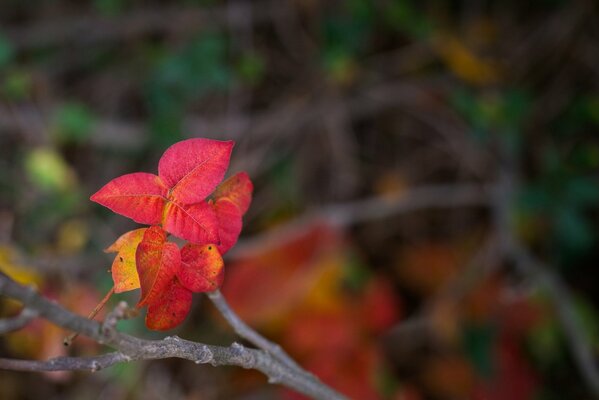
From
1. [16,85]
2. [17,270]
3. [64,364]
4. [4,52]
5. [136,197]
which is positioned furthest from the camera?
[16,85]

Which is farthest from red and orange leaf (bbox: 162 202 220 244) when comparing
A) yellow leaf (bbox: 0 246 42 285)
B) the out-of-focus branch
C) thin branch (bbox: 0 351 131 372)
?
the out-of-focus branch

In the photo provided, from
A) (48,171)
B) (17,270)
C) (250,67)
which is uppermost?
(250,67)

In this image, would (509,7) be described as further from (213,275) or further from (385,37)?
(213,275)

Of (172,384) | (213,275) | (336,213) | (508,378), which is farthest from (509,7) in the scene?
(213,275)

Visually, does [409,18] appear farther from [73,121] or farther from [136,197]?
[136,197]

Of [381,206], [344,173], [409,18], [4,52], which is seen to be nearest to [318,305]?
[381,206]
